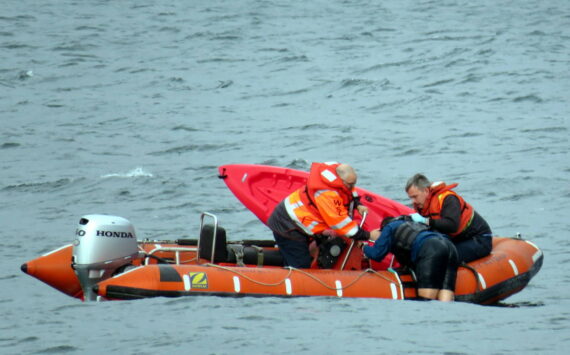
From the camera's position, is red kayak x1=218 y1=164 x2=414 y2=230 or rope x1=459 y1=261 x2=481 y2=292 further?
red kayak x1=218 y1=164 x2=414 y2=230

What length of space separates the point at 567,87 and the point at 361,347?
47.1 ft

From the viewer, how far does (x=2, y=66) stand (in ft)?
92.1

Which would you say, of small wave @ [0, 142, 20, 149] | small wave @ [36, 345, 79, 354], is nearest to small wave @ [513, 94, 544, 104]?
small wave @ [0, 142, 20, 149]

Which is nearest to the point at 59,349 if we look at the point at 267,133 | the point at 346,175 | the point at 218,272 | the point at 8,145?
the point at 218,272

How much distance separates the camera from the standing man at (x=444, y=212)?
381 inches

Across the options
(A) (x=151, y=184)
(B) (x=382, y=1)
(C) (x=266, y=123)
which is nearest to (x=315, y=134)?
(C) (x=266, y=123)

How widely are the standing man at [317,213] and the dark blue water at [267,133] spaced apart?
0.59 m

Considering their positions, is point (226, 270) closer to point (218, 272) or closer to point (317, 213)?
point (218, 272)

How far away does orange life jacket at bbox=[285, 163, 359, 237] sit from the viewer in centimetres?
956

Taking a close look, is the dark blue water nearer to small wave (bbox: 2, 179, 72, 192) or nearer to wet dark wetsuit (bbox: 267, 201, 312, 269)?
small wave (bbox: 2, 179, 72, 192)

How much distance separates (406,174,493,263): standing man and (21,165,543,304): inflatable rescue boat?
0.27 metres

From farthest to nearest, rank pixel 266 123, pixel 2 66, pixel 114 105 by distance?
pixel 2 66, pixel 114 105, pixel 266 123

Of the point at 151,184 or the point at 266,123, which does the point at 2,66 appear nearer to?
the point at 266,123

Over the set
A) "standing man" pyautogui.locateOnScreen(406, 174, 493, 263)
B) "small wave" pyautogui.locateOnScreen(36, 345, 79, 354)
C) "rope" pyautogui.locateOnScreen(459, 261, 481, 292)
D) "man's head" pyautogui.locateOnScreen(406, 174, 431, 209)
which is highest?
"man's head" pyautogui.locateOnScreen(406, 174, 431, 209)
